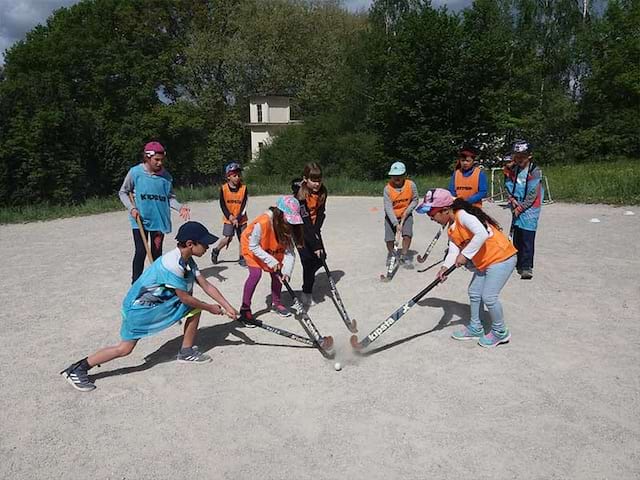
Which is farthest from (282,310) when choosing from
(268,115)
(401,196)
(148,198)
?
(268,115)

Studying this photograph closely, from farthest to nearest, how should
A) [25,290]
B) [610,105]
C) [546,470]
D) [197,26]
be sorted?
[197,26]
[610,105]
[25,290]
[546,470]

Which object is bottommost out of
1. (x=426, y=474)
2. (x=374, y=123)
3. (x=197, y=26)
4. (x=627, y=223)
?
(x=426, y=474)

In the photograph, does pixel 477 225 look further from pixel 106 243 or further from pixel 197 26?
pixel 197 26

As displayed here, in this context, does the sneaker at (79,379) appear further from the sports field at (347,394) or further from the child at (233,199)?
the child at (233,199)

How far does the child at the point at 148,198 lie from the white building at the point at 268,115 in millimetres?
34030

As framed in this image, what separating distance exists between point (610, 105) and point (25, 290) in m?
36.3

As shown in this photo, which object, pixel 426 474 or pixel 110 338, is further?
pixel 110 338

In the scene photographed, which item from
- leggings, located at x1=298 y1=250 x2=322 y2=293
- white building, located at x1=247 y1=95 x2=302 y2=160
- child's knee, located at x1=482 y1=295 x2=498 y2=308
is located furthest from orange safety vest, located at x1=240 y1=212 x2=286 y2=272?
white building, located at x1=247 y1=95 x2=302 y2=160

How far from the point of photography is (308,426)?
366 cm

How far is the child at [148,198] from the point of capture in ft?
19.7

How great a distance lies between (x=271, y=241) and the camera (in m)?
5.38

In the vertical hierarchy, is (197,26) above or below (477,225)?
above

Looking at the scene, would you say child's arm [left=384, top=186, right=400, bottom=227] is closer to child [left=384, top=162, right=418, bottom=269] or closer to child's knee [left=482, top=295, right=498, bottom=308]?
child [left=384, top=162, right=418, bottom=269]

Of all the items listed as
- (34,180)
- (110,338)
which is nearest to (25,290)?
(110,338)
